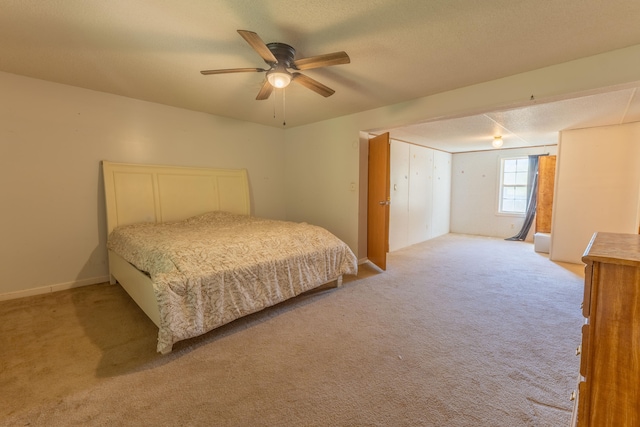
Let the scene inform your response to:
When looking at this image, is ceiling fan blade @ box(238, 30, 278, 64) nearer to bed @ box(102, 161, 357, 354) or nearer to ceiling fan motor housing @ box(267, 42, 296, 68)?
ceiling fan motor housing @ box(267, 42, 296, 68)

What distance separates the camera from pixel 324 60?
6.42 ft

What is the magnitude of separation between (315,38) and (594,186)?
4872mm

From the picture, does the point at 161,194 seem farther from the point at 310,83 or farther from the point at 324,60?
the point at 324,60

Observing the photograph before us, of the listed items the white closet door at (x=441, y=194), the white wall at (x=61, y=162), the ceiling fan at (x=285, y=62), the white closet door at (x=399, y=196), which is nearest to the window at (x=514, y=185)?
the white closet door at (x=441, y=194)

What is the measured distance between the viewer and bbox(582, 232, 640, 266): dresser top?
0.86 metres

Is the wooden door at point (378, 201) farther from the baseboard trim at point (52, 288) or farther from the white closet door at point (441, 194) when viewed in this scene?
the baseboard trim at point (52, 288)

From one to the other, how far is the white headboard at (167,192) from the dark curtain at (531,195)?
20.3 ft

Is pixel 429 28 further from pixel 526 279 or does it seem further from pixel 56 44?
pixel 526 279

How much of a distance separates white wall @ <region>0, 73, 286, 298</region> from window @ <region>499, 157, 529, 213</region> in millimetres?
7059

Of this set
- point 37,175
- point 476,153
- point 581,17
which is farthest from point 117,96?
point 476,153

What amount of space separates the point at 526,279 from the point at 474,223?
12.5 feet

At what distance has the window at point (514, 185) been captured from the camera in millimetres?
6527

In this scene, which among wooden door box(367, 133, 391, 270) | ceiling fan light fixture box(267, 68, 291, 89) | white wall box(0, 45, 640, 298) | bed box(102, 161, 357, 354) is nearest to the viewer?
bed box(102, 161, 357, 354)

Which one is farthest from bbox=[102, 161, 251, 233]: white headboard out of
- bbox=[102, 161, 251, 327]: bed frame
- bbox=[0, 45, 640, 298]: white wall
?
bbox=[0, 45, 640, 298]: white wall
